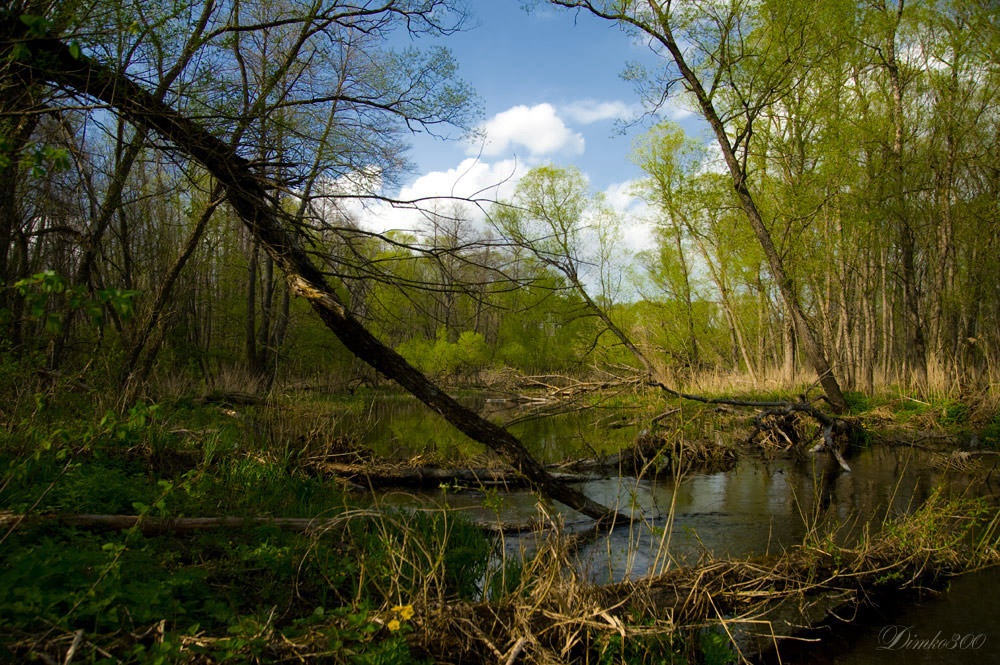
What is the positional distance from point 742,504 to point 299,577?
5.36 meters

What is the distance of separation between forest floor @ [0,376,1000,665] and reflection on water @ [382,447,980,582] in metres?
0.49

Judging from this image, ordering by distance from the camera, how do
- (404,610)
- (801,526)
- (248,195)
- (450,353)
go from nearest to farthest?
(404,610) < (248,195) < (801,526) < (450,353)

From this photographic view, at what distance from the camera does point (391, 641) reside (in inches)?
101

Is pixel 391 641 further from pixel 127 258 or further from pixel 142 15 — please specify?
pixel 127 258

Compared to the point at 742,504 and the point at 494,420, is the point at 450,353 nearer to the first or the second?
the point at 494,420

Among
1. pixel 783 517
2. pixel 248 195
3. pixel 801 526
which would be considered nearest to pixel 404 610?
pixel 248 195

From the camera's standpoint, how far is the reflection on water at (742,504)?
16.7ft

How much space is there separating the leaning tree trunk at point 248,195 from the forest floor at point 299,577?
2.65ft

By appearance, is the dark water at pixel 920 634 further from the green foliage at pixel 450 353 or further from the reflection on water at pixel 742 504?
the green foliage at pixel 450 353

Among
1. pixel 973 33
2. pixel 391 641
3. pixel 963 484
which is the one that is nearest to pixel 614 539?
pixel 391 641

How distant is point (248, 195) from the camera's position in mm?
4176

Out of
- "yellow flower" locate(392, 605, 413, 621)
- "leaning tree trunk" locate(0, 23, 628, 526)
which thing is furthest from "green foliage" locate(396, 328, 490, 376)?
"yellow flower" locate(392, 605, 413, 621)

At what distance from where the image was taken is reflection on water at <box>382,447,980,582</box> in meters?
5.08

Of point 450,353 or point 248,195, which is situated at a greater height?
point 248,195
